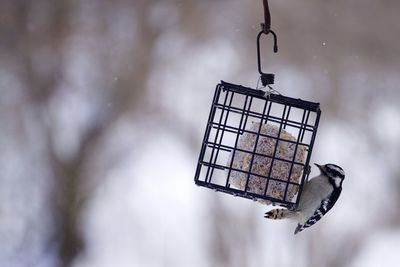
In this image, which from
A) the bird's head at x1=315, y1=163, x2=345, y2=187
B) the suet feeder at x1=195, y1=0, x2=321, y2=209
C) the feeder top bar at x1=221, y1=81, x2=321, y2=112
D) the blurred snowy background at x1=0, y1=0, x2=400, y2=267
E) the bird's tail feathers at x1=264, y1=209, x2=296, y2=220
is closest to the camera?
the feeder top bar at x1=221, y1=81, x2=321, y2=112

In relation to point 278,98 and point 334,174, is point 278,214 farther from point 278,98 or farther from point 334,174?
point 278,98

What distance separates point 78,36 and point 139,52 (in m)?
0.62

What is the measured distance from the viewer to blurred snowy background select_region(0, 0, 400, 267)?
7215mm

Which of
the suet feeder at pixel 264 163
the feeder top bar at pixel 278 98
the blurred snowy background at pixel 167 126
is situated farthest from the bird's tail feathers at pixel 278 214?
the blurred snowy background at pixel 167 126

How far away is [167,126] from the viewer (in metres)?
7.75

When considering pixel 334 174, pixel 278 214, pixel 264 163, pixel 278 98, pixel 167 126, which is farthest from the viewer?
pixel 167 126

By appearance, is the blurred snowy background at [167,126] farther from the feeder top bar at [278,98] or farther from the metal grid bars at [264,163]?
the feeder top bar at [278,98]

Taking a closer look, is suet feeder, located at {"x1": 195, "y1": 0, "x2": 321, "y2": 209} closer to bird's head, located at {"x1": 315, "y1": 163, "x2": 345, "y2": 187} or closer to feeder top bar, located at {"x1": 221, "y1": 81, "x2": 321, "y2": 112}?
feeder top bar, located at {"x1": 221, "y1": 81, "x2": 321, "y2": 112}

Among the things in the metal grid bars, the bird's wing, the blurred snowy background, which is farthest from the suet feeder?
the blurred snowy background

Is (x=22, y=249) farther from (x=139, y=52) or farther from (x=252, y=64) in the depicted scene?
(x=252, y=64)

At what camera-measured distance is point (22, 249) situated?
23.9 feet

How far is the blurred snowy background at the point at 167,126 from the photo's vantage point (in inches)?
284

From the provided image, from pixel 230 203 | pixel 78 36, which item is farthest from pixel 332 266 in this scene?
pixel 78 36

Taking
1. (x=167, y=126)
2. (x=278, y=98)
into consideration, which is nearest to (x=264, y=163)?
(x=278, y=98)
